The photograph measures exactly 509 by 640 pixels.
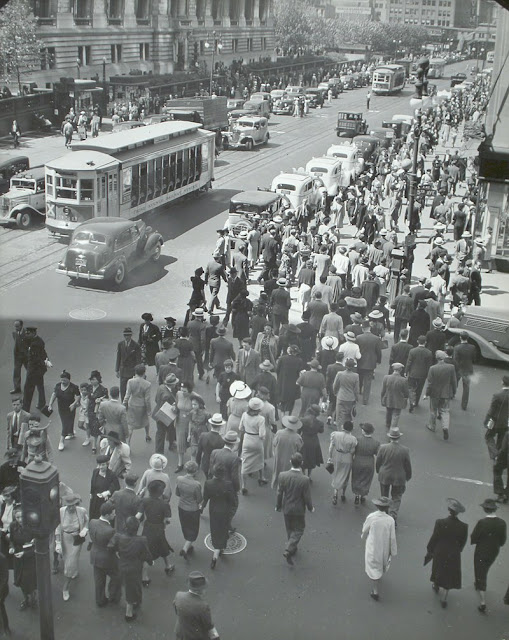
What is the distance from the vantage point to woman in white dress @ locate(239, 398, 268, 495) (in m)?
11.6

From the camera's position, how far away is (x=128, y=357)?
13891 mm

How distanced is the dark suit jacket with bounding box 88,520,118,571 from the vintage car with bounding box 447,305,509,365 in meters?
10.3

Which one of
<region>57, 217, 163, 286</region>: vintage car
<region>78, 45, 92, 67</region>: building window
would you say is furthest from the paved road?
<region>78, 45, 92, 67</region>: building window

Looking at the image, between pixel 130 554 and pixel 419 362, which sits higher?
pixel 419 362

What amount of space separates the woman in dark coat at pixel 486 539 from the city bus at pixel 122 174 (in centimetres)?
1748

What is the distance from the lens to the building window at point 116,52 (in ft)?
202

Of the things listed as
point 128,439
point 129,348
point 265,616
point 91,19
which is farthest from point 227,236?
point 91,19

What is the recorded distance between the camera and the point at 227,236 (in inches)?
901

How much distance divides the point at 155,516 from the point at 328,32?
350ft

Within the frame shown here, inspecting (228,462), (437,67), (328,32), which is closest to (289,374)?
(228,462)

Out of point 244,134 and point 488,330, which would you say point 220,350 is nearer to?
point 488,330

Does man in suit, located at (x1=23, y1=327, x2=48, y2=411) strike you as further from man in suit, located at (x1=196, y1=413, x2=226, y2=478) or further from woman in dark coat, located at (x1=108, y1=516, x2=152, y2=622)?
woman in dark coat, located at (x1=108, y1=516, x2=152, y2=622)

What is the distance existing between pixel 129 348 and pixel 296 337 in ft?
10.4

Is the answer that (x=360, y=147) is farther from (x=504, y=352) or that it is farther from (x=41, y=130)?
(x=504, y=352)
